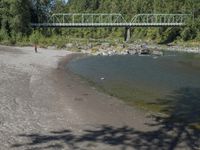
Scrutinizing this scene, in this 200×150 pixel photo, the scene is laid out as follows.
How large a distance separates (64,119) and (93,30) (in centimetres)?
16118

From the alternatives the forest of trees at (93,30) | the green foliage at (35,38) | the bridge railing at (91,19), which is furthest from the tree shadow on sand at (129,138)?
the bridge railing at (91,19)

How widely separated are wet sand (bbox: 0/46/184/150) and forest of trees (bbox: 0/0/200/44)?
65.0 meters

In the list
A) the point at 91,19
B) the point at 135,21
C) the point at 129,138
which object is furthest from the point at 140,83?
the point at 91,19

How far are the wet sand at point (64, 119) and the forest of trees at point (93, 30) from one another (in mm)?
65045

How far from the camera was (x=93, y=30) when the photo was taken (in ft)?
604

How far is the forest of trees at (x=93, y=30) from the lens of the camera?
337 feet

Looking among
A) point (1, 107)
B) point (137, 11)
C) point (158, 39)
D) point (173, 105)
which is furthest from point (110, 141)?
point (137, 11)

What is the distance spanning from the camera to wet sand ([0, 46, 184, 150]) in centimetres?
1989

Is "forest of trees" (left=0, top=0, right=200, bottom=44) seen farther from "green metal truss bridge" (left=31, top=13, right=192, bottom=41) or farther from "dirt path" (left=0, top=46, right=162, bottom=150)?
"dirt path" (left=0, top=46, right=162, bottom=150)

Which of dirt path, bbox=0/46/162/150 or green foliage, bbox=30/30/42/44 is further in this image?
green foliage, bbox=30/30/42/44

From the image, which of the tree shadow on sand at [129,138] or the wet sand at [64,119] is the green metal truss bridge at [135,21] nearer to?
the wet sand at [64,119]

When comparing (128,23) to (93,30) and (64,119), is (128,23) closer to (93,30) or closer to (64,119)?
(93,30)

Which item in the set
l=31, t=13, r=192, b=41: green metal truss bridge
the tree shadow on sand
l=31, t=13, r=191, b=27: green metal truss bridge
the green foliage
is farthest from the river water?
l=31, t=13, r=191, b=27: green metal truss bridge

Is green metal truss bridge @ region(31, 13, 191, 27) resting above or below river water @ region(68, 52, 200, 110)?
above
